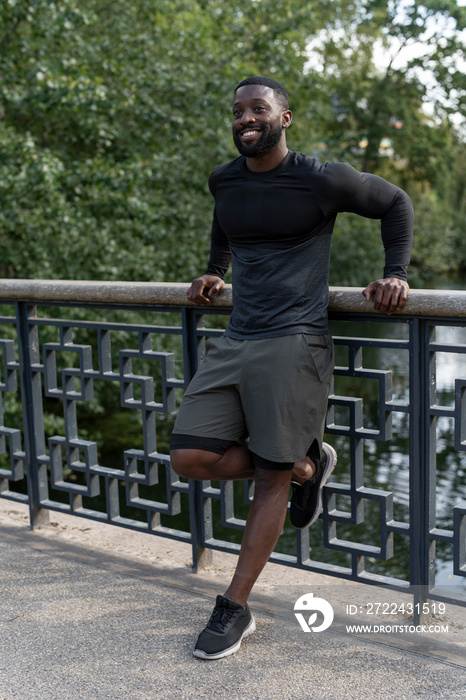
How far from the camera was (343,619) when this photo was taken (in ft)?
10.6

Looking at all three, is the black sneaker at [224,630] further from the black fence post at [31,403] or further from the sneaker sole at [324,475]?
the black fence post at [31,403]

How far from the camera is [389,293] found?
2.88 metres

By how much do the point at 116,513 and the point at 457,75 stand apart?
2306cm

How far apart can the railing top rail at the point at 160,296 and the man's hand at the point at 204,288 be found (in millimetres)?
29

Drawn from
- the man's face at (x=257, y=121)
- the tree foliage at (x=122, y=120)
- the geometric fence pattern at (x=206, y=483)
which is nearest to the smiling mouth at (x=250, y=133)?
the man's face at (x=257, y=121)

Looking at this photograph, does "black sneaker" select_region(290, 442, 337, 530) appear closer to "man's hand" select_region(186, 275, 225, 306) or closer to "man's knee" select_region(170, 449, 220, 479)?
"man's knee" select_region(170, 449, 220, 479)

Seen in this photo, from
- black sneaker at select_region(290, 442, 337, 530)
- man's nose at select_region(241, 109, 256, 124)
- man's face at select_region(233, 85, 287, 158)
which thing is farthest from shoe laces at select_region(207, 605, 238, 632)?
man's nose at select_region(241, 109, 256, 124)

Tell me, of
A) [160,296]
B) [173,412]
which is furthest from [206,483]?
[160,296]

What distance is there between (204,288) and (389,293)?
2.71 ft

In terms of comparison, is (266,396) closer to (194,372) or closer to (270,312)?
(270,312)

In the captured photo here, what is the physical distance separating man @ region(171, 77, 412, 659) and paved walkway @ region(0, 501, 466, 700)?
6.3 inches

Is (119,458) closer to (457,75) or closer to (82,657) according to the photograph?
(82,657)

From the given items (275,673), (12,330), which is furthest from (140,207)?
(275,673)

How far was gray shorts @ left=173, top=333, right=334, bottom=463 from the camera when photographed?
2.92 metres
